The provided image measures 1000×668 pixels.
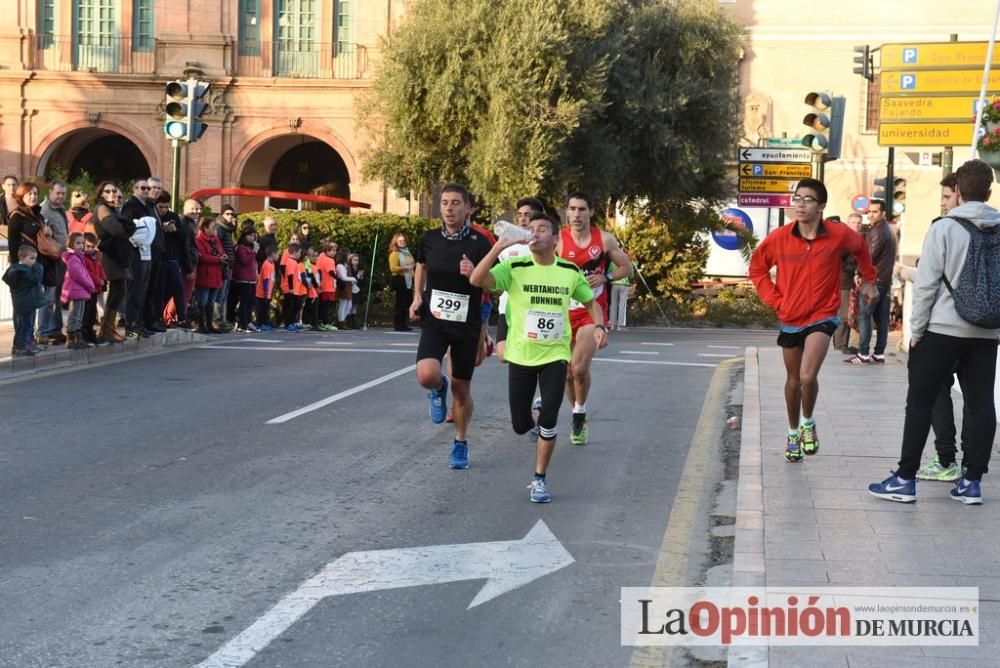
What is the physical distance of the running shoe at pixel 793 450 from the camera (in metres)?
9.54

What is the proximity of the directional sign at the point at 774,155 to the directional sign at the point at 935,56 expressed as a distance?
11.2ft

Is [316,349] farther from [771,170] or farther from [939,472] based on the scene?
[939,472]

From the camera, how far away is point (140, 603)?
599 centimetres

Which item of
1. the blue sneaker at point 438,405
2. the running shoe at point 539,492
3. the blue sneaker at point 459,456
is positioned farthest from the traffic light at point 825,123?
the running shoe at point 539,492

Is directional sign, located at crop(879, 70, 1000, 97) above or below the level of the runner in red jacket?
above

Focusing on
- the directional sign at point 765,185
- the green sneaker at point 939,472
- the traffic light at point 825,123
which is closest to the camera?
the green sneaker at point 939,472

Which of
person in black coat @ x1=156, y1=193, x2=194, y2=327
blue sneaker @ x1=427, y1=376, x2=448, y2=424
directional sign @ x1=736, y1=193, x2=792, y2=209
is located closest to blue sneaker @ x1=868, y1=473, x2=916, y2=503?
blue sneaker @ x1=427, y1=376, x2=448, y2=424

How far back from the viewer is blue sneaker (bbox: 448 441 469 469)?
31.2 feet

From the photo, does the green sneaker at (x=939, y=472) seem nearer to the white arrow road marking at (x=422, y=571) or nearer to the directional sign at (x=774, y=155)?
the white arrow road marking at (x=422, y=571)

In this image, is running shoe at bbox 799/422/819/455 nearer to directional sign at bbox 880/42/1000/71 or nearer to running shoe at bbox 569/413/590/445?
running shoe at bbox 569/413/590/445

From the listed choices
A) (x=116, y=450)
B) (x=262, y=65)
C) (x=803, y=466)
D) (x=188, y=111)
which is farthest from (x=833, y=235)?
(x=262, y=65)

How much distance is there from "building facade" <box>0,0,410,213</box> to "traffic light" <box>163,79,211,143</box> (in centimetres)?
1656

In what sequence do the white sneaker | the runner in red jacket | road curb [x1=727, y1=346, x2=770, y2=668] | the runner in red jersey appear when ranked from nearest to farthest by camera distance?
road curb [x1=727, y1=346, x2=770, y2=668] < the white sneaker < the runner in red jacket < the runner in red jersey

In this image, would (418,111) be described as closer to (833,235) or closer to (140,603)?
(833,235)
